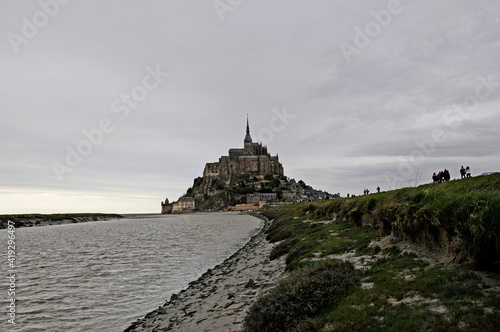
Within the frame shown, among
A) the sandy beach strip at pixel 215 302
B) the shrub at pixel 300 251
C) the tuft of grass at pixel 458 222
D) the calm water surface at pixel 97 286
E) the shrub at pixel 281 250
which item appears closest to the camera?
the tuft of grass at pixel 458 222

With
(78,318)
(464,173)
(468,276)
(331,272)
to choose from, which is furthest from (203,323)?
(464,173)

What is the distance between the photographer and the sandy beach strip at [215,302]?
376 inches

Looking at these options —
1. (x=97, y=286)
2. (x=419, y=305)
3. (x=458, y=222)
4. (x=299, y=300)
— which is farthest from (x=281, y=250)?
(x=419, y=305)

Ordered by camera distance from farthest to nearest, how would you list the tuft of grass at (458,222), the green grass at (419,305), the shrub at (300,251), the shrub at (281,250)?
1. the shrub at (281,250)
2. the shrub at (300,251)
3. the tuft of grass at (458,222)
4. the green grass at (419,305)

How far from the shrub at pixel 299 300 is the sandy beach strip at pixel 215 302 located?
133 centimetres

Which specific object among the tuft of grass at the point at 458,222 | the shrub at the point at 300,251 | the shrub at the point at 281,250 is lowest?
the shrub at the point at 281,250

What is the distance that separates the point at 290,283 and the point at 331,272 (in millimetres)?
1315

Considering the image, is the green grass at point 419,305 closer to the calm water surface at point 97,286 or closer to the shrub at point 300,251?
the shrub at point 300,251

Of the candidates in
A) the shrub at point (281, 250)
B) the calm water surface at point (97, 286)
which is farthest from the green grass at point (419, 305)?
the shrub at point (281, 250)

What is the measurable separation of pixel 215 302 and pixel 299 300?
4855 mm

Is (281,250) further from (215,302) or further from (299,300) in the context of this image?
(299,300)

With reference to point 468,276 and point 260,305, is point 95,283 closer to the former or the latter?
point 260,305

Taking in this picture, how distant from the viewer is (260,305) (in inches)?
315

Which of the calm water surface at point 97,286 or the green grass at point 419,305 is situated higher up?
the green grass at point 419,305
